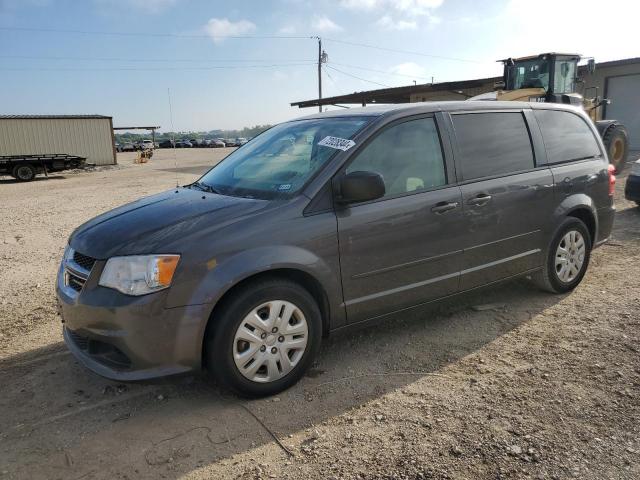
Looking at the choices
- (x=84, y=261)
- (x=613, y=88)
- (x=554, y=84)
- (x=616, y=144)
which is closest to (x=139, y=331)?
(x=84, y=261)

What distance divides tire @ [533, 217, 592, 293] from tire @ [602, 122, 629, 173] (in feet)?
32.5

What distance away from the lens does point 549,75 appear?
13.4m

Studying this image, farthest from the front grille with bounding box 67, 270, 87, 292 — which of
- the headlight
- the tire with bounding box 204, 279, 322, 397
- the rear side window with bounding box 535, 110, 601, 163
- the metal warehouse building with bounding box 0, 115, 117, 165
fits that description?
the metal warehouse building with bounding box 0, 115, 117, 165

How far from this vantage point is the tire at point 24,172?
2166 centimetres

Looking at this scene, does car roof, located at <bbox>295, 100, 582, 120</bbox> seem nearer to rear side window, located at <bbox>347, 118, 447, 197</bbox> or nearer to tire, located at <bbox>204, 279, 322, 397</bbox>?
rear side window, located at <bbox>347, 118, 447, 197</bbox>

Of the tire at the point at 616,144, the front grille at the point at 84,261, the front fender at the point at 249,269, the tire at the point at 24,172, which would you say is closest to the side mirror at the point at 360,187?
the front fender at the point at 249,269

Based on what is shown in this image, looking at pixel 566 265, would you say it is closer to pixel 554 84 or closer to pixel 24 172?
pixel 554 84

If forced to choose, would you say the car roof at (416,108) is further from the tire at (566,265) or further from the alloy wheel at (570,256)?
the alloy wheel at (570,256)

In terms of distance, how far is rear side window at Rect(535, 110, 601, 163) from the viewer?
4.64 meters

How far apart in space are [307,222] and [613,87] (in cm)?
2561

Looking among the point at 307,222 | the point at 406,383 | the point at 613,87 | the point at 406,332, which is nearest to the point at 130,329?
the point at 307,222

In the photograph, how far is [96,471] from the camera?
8.44 ft

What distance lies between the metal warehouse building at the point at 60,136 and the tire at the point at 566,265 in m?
29.9

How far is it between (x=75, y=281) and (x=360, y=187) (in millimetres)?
1868
